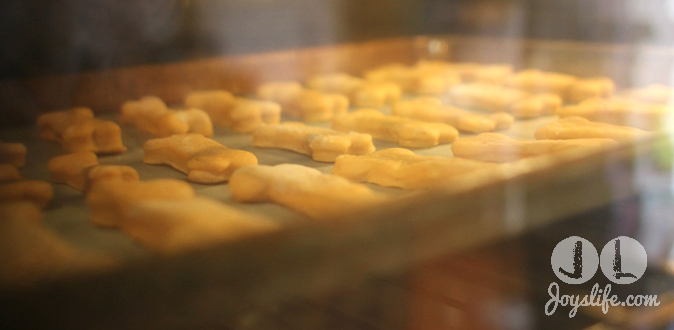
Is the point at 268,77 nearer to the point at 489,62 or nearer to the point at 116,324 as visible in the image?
the point at 489,62

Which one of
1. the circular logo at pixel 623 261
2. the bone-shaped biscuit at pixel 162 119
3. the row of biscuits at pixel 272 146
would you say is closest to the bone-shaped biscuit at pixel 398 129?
the row of biscuits at pixel 272 146

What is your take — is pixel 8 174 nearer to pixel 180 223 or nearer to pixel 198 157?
pixel 198 157

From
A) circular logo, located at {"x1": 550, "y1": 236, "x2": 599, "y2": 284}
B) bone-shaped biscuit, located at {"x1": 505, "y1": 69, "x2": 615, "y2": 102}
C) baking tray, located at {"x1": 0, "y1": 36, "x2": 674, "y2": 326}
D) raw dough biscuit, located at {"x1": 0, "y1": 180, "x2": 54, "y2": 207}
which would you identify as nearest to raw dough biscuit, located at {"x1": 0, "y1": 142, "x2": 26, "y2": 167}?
baking tray, located at {"x1": 0, "y1": 36, "x2": 674, "y2": 326}

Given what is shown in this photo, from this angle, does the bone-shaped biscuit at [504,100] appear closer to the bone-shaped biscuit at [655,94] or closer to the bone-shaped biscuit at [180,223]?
the bone-shaped biscuit at [655,94]

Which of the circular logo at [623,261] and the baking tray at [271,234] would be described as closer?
the baking tray at [271,234]

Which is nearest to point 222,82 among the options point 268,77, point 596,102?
point 268,77

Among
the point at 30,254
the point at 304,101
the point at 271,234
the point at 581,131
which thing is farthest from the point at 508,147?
the point at 30,254

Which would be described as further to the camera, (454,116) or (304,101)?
(304,101)
